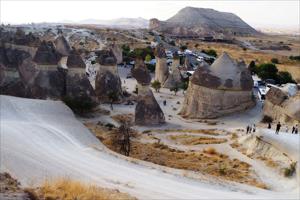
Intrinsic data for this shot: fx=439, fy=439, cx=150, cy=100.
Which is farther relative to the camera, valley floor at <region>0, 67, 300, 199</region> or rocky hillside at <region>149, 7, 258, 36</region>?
rocky hillside at <region>149, 7, 258, 36</region>

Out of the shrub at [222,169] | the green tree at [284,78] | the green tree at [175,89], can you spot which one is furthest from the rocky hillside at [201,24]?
the shrub at [222,169]

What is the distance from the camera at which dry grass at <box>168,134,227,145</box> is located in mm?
20547

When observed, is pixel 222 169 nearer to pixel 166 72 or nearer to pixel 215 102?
pixel 215 102

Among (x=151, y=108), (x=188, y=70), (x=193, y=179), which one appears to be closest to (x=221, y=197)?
(x=193, y=179)

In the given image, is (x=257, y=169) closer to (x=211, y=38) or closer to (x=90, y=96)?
(x=90, y=96)

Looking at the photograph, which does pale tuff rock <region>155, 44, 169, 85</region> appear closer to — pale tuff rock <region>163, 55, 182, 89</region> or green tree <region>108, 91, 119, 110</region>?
pale tuff rock <region>163, 55, 182, 89</region>

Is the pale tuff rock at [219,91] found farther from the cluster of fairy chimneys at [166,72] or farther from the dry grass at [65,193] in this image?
the dry grass at [65,193]

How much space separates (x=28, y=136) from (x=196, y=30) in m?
84.1

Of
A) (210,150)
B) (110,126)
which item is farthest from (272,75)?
(210,150)

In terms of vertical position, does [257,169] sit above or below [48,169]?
below

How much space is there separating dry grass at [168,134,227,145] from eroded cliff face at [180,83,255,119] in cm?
447

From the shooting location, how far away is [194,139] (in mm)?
21203

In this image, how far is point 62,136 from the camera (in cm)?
1641

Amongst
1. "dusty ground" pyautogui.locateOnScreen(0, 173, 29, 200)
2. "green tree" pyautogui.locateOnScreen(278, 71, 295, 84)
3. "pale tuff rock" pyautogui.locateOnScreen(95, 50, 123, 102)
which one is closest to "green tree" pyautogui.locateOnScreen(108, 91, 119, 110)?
"pale tuff rock" pyautogui.locateOnScreen(95, 50, 123, 102)
